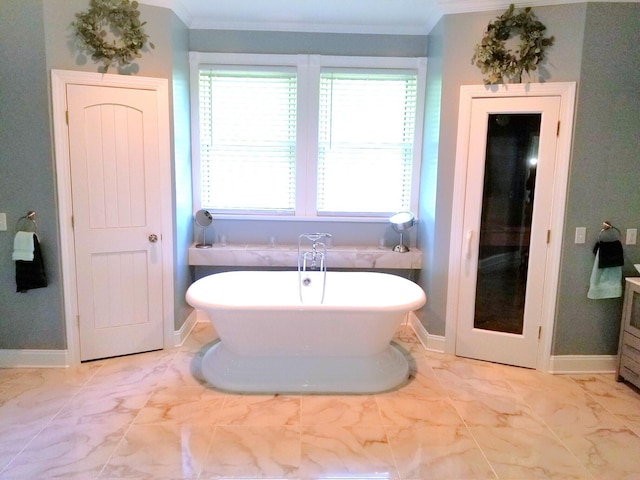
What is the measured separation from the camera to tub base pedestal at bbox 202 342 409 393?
2.79m

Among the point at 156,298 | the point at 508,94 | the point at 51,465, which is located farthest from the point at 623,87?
the point at 51,465

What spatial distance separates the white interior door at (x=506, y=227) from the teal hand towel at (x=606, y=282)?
303 millimetres

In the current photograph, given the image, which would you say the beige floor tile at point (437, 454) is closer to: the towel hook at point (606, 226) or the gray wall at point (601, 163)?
the gray wall at point (601, 163)

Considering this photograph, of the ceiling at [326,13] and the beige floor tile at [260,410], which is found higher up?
the ceiling at [326,13]

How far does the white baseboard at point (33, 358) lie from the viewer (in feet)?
9.98

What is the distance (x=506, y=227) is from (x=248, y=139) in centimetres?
226

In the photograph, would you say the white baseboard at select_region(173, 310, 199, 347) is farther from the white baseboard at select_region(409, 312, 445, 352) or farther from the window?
the white baseboard at select_region(409, 312, 445, 352)

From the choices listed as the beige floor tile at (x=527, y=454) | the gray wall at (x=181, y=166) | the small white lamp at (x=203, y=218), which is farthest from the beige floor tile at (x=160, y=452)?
the small white lamp at (x=203, y=218)

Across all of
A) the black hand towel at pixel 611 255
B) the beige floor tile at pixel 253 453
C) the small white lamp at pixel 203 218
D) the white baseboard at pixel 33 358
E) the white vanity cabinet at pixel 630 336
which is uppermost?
the small white lamp at pixel 203 218

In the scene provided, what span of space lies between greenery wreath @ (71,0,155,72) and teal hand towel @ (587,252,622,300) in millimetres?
3494

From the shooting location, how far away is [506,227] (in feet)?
10.4

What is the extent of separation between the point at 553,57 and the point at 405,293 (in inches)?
74.0

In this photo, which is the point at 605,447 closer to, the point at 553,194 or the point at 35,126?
the point at 553,194

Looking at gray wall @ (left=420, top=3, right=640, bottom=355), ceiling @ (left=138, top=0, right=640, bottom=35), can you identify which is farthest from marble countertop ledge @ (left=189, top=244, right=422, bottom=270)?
ceiling @ (left=138, top=0, right=640, bottom=35)
